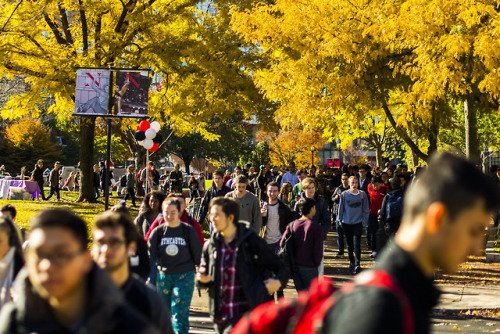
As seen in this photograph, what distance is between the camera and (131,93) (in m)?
11.8

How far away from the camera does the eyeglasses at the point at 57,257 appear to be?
2150 millimetres

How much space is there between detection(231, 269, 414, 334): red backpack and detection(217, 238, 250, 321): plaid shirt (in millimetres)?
3406

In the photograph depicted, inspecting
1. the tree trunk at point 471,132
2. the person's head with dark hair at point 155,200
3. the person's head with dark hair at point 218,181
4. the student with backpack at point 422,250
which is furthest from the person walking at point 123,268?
the tree trunk at point 471,132

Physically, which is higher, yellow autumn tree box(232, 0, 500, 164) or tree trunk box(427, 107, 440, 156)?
yellow autumn tree box(232, 0, 500, 164)

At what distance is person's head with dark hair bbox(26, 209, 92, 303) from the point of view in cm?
211

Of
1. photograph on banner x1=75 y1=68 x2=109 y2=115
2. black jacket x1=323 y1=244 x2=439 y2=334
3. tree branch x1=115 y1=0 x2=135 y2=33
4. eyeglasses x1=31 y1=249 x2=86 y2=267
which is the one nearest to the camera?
black jacket x1=323 y1=244 x2=439 y2=334

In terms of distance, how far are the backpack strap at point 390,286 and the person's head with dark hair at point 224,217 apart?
3865mm

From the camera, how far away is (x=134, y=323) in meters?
2.09

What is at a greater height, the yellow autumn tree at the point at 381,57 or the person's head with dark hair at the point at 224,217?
the yellow autumn tree at the point at 381,57

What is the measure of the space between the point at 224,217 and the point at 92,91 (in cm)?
699

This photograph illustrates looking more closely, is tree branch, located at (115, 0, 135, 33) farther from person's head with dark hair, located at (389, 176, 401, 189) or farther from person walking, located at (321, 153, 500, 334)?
person walking, located at (321, 153, 500, 334)

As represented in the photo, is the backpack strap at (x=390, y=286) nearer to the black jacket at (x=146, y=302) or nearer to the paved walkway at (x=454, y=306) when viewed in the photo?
the black jacket at (x=146, y=302)

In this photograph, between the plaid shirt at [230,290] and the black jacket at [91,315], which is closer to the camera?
the black jacket at [91,315]

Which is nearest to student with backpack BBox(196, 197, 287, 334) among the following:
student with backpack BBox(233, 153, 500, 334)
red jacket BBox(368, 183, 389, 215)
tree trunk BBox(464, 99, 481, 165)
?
student with backpack BBox(233, 153, 500, 334)
